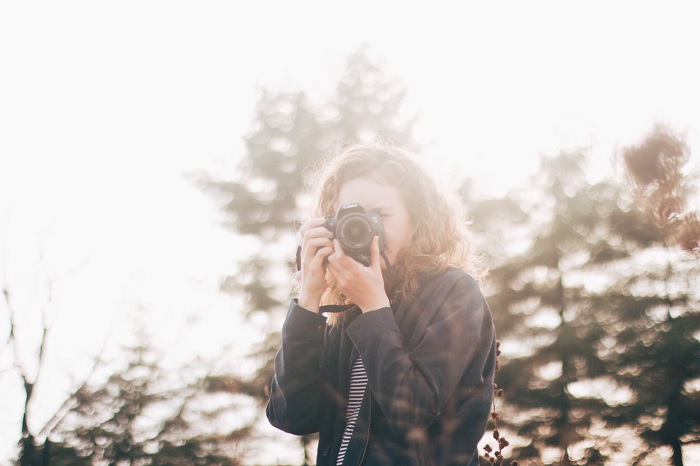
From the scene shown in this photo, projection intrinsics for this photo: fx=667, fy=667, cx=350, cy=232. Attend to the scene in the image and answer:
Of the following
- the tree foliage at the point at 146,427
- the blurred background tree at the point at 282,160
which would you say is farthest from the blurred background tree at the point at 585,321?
the tree foliage at the point at 146,427

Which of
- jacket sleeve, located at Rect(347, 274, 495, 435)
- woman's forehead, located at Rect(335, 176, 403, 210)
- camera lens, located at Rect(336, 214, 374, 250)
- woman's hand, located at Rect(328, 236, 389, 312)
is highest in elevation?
woman's forehead, located at Rect(335, 176, 403, 210)

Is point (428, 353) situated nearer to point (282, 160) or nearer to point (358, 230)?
point (358, 230)

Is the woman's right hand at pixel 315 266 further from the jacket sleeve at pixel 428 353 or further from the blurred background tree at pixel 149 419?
the blurred background tree at pixel 149 419

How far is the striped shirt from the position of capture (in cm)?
165

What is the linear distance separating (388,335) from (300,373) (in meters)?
0.34

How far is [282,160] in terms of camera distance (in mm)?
11281

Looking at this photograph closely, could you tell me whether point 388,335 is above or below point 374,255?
below

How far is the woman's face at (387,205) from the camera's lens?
1.84m

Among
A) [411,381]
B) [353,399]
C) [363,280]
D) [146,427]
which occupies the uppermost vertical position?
[363,280]

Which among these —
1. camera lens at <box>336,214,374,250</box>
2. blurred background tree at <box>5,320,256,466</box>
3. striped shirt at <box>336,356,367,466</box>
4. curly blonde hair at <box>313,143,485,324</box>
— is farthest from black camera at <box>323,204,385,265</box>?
blurred background tree at <box>5,320,256,466</box>

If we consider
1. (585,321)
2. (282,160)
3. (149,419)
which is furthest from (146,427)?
(585,321)

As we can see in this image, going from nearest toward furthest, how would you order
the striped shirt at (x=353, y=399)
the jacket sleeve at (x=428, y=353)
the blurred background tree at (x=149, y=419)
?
the jacket sleeve at (x=428, y=353), the striped shirt at (x=353, y=399), the blurred background tree at (x=149, y=419)

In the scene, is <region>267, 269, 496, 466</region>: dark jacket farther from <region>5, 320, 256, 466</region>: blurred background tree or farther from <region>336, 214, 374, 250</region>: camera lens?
<region>5, 320, 256, 466</region>: blurred background tree

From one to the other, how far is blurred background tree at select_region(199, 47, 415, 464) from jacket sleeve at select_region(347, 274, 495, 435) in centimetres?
914
